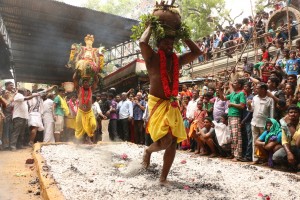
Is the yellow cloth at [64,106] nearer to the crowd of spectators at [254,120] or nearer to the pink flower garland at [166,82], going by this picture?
the crowd of spectators at [254,120]

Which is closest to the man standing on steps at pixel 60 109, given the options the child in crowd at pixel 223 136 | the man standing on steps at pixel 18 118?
the man standing on steps at pixel 18 118

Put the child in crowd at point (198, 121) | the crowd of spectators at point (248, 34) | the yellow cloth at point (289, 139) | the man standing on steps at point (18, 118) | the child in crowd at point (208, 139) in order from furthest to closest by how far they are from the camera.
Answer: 1. the crowd of spectators at point (248, 34)
2. the man standing on steps at point (18, 118)
3. the child in crowd at point (198, 121)
4. the child in crowd at point (208, 139)
5. the yellow cloth at point (289, 139)

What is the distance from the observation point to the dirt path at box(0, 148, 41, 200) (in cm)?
414

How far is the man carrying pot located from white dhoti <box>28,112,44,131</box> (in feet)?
22.3

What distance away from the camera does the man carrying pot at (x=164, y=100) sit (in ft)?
13.5

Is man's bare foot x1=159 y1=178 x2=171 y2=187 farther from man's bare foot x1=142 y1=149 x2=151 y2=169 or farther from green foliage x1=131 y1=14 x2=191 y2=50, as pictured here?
green foliage x1=131 y1=14 x2=191 y2=50

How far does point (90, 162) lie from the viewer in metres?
5.77

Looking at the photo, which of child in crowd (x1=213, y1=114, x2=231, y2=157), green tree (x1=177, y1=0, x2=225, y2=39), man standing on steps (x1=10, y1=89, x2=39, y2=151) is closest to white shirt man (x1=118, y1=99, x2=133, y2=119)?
man standing on steps (x1=10, y1=89, x2=39, y2=151)

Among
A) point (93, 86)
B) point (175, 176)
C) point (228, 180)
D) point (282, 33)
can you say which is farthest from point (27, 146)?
point (282, 33)

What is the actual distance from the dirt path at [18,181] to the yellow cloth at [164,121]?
170 centimetres

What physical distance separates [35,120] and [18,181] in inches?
215

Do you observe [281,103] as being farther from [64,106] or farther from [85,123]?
[64,106]

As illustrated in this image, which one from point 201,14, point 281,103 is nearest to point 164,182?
point 281,103

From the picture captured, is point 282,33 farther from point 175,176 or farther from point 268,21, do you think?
point 175,176
